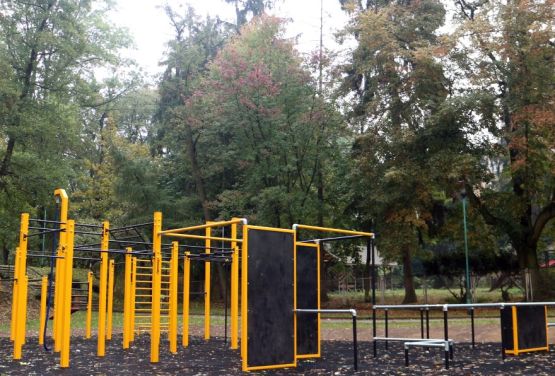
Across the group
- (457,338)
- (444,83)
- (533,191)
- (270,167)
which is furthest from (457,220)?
(457,338)

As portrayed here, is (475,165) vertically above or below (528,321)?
above

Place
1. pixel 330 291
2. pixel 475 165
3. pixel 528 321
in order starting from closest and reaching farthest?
1. pixel 528 321
2. pixel 475 165
3. pixel 330 291

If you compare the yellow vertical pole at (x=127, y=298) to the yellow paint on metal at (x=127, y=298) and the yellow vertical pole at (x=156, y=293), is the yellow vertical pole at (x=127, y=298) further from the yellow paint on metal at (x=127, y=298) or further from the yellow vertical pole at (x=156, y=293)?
the yellow vertical pole at (x=156, y=293)

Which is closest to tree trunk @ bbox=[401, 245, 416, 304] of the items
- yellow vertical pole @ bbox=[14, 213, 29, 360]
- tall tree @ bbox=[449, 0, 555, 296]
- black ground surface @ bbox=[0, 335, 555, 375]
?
tall tree @ bbox=[449, 0, 555, 296]

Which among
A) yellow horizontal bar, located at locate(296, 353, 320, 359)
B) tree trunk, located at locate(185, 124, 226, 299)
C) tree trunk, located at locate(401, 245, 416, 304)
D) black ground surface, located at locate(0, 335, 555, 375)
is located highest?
tree trunk, located at locate(185, 124, 226, 299)

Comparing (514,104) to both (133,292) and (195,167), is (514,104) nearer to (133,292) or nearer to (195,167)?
(133,292)

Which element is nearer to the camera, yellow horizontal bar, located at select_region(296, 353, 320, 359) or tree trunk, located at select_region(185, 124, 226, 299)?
yellow horizontal bar, located at select_region(296, 353, 320, 359)

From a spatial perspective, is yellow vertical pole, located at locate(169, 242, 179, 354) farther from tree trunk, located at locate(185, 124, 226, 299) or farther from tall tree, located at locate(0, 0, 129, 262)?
tree trunk, located at locate(185, 124, 226, 299)

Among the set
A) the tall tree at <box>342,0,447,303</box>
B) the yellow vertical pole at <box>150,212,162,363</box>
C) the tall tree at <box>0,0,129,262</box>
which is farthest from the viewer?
the tall tree at <box>0,0,129,262</box>

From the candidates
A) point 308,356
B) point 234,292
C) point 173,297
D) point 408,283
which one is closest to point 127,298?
point 173,297

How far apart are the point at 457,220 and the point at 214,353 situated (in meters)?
15.8

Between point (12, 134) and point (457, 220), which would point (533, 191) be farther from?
point (12, 134)

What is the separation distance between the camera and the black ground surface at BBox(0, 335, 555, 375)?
29.9 ft

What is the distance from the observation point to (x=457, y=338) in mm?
14383
